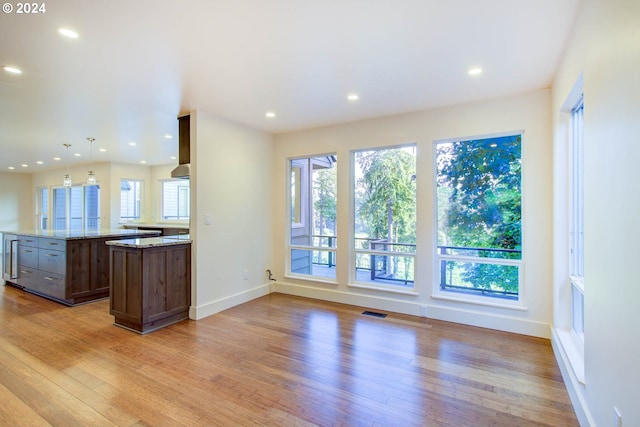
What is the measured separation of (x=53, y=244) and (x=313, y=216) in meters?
3.92

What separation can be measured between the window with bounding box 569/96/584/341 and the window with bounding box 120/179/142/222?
9204 mm

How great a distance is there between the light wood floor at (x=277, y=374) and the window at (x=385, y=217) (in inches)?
Answer: 29.3

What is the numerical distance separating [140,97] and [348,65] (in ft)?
8.08

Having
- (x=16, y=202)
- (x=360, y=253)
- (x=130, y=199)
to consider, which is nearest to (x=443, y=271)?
(x=360, y=253)

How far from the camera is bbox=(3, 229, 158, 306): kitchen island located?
175 inches

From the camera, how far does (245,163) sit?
186 inches

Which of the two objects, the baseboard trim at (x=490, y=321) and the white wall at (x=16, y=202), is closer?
the baseboard trim at (x=490, y=321)

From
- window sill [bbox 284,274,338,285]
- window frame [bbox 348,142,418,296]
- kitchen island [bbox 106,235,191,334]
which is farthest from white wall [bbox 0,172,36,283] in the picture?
window frame [bbox 348,142,418,296]

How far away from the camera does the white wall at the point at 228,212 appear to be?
398 cm

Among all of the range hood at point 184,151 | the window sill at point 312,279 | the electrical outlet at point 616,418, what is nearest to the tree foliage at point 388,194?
the window sill at point 312,279

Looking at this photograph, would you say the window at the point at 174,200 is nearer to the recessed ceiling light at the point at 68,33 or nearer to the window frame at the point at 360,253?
the window frame at the point at 360,253

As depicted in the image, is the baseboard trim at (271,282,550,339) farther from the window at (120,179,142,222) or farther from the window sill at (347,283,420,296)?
the window at (120,179,142,222)

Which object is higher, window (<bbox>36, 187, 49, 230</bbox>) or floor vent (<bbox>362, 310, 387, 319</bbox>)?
window (<bbox>36, 187, 49, 230</bbox>)

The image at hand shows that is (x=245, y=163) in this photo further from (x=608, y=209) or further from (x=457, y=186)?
(x=608, y=209)
